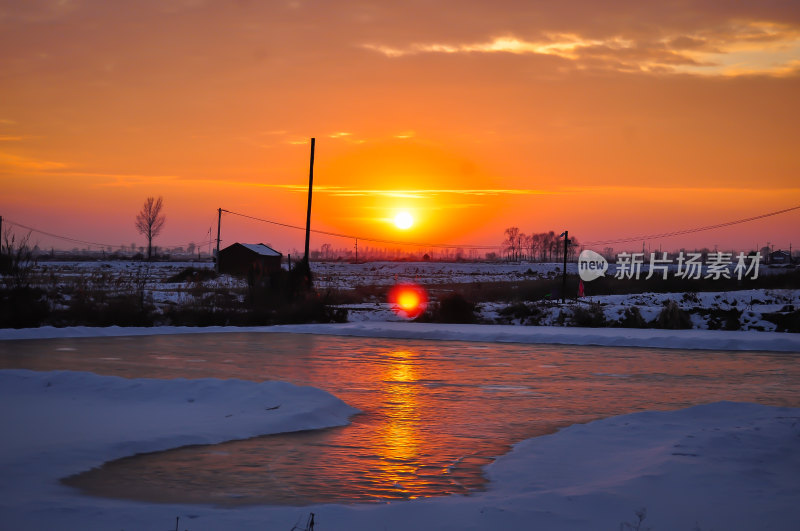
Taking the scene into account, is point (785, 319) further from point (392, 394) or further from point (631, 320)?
point (392, 394)

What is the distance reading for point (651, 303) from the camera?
36.0 metres

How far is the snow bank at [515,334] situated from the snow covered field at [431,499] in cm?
1115

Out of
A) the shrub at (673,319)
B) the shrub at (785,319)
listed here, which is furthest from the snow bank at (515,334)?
the shrub at (785,319)

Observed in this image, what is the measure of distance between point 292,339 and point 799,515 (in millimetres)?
18046

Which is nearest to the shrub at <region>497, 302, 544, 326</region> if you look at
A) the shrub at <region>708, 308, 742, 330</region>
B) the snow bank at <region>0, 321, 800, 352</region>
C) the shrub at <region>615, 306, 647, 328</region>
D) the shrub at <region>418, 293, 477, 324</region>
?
the shrub at <region>418, 293, 477, 324</region>

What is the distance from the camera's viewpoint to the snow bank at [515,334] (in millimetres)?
23141

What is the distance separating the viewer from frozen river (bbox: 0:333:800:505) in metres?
7.62

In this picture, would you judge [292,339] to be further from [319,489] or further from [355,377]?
[319,489]

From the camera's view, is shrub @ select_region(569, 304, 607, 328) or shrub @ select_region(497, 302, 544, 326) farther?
shrub @ select_region(497, 302, 544, 326)

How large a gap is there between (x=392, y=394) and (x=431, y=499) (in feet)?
20.6

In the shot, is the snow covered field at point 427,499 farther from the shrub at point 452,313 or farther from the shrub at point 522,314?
the shrub at point 522,314

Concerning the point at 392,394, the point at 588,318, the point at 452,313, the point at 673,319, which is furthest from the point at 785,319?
the point at 392,394

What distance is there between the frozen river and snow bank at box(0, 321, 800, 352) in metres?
1.52

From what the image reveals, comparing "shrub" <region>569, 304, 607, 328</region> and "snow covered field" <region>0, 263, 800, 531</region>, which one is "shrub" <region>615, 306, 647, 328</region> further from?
"snow covered field" <region>0, 263, 800, 531</region>
